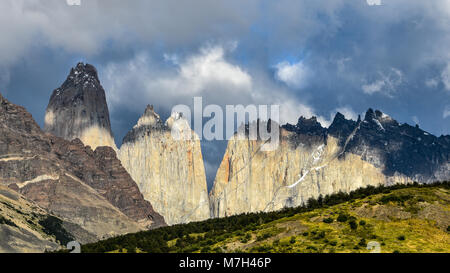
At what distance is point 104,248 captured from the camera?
114625 millimetres

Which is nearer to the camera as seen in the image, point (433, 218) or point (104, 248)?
point (433, 218)

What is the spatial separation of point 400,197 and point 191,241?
141 feet

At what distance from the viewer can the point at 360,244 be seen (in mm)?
80062
